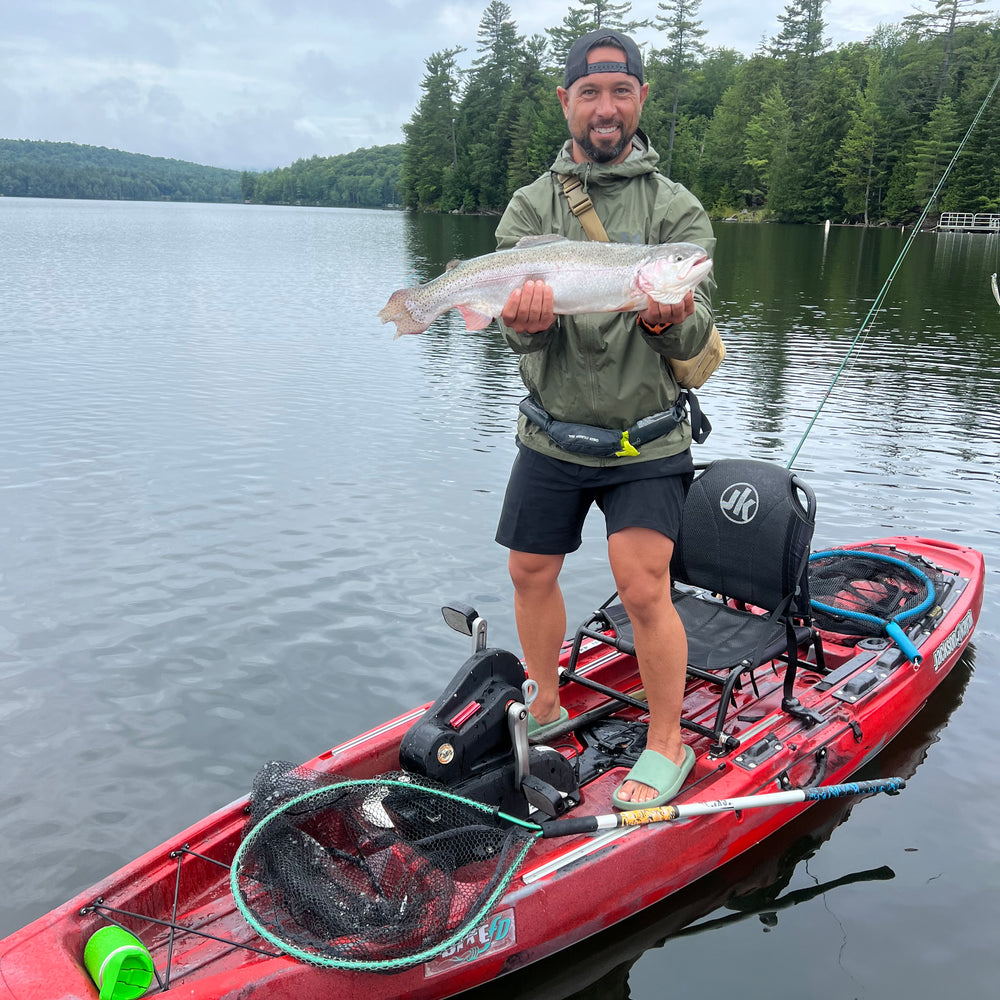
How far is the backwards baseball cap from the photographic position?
372cm

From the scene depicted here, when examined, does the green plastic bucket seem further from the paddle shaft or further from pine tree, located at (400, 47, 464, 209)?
pine tree, located at (400, 47, 464, 209)

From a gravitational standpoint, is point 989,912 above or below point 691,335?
below

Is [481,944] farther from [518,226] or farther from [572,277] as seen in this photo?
[518,226]

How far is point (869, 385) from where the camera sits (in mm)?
16562

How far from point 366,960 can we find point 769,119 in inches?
3775

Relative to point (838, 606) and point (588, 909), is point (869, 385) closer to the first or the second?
point (838, 606)

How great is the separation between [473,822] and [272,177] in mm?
212363

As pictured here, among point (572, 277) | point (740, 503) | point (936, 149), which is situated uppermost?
point (936, 149)

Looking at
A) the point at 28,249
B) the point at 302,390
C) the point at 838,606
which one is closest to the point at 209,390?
the point at 302,390

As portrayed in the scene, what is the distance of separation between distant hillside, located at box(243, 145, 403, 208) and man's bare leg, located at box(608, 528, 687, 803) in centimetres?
18364

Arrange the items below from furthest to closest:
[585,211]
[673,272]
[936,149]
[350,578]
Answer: [936,149], [350,578], [585,211], [673,272]

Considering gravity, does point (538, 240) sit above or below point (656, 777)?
above

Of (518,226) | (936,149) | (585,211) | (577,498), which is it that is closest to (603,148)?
(585,211)

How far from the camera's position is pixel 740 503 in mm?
5066
